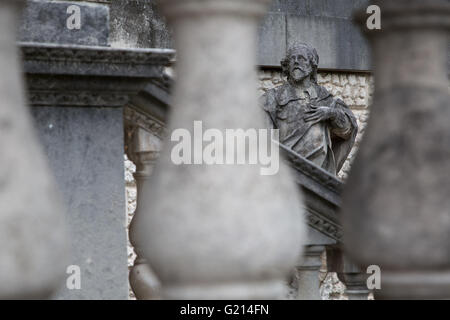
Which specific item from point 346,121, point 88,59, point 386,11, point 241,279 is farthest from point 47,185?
point 346,121

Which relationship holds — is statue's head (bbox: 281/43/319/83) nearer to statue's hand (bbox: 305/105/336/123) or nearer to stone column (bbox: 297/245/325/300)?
statue's hand (bbox: 305/105/336/123)

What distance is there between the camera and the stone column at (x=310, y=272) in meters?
3.52

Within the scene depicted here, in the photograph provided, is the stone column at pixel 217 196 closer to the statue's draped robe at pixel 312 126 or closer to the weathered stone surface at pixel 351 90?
the statue's draped robe at pixel 312 126

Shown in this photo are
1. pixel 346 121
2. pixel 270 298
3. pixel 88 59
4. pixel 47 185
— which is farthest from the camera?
pixel 346 121

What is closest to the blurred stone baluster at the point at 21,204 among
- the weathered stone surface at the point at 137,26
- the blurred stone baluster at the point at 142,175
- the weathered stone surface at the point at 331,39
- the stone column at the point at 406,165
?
the stone column at the point at 406,165

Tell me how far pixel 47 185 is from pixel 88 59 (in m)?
1.11

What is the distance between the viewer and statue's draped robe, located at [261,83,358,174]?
27.2 ft

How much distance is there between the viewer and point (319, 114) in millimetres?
8320

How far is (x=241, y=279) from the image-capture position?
1.81 meters

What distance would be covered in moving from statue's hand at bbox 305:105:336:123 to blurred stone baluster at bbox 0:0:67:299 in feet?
21.7

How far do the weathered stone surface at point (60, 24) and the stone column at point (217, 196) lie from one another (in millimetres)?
1116

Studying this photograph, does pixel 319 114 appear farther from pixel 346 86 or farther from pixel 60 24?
pixel 60 24

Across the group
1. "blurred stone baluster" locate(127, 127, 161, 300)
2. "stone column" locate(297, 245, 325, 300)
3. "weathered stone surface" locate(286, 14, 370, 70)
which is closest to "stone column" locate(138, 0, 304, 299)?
"blurred stone baluster" locate(127, 127, 161, 300)

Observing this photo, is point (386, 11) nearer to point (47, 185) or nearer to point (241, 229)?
point (241, 229)
